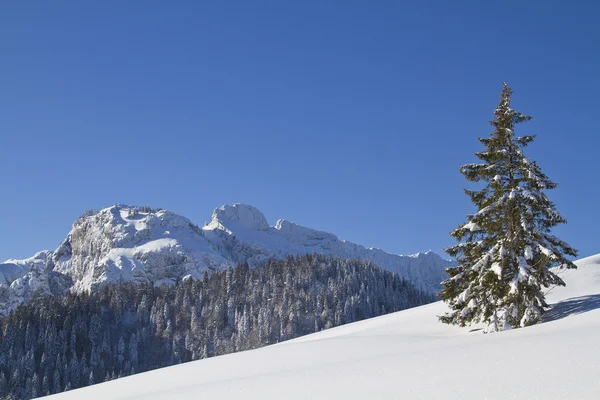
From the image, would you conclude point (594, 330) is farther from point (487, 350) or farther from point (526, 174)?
point (526, 174)

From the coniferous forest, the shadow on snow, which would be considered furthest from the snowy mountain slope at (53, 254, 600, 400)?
the coniferous forest

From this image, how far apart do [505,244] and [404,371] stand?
1234 centimetres

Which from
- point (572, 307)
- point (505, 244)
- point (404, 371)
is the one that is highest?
point (505, 244)

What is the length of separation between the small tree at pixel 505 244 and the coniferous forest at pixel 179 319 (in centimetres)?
12118

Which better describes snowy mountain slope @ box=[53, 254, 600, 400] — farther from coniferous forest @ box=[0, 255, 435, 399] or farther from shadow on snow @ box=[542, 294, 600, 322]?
coniferous forest @ box=[0, 255, 435, 399]

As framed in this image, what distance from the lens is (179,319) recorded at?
164 m

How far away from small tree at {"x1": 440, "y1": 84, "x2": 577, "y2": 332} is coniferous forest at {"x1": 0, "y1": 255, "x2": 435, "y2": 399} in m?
121

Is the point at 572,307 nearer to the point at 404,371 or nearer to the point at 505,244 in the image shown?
the point at 505,244

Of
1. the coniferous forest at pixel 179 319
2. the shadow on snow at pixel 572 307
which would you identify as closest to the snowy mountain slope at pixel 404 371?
the shadow on snow at pixel 572 307

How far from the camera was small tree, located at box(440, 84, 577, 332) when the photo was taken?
66.7ft

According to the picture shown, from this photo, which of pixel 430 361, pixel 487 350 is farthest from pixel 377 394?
pixel 487 350

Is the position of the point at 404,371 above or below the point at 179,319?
below

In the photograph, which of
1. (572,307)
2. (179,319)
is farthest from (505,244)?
(179,319)

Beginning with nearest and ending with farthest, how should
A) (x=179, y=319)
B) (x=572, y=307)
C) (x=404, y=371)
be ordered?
(x=404, y=371) → (x=572, y=307) → (x=179, y=319)
